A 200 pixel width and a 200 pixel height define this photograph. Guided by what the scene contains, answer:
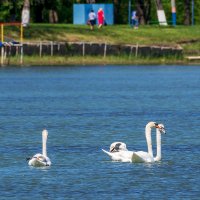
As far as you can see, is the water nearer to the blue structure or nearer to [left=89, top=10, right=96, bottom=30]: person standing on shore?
[left=89, top=10, right=96, bottom=30]: person standing on shore

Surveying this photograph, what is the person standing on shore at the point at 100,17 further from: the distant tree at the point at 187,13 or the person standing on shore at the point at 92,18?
the distant tree at the point at 187,13

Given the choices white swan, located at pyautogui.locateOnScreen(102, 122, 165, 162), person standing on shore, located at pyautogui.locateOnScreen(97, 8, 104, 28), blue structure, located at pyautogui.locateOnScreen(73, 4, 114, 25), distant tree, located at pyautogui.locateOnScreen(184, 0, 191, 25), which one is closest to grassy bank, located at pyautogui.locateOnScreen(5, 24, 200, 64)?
person standing on shore, located at pyautogui.locateOnScreen(97, 8, 104, 28)

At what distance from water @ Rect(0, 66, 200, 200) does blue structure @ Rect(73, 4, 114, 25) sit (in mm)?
24001

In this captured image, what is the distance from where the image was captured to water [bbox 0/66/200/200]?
30.1m

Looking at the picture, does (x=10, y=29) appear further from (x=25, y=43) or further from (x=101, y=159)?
(x=101, y=159)

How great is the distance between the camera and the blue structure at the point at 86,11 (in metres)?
107

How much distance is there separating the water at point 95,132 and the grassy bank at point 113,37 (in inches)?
401

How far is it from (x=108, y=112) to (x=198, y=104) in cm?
611

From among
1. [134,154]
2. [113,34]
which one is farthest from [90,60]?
[134,154]

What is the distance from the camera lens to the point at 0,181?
30781mm

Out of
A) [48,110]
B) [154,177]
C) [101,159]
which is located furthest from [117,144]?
[48,110]

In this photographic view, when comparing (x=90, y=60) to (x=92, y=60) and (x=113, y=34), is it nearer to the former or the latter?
(x=92, y=60)

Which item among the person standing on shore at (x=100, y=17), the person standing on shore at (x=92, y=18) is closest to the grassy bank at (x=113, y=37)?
the person standing on shore at (x=92, y=18)

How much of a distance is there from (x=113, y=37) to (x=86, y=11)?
1073cm
